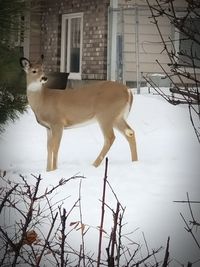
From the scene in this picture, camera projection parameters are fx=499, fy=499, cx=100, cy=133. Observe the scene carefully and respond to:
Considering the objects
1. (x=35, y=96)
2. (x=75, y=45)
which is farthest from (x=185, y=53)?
(x=75, y=45)

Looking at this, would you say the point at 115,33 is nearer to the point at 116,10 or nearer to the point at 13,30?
the point at 116,10

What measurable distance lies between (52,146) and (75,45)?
688 millimetres

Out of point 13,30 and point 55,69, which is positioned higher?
point 13,30

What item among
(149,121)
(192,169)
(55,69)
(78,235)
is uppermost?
(55,69)

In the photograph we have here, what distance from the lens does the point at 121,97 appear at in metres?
1.69

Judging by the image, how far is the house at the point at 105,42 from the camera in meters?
1.80

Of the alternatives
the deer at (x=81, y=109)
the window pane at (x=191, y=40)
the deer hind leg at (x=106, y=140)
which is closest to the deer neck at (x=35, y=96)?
the deer at (x=81, y=109)

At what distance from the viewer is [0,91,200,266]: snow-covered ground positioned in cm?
137

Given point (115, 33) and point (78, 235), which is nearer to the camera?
point (78, 235)

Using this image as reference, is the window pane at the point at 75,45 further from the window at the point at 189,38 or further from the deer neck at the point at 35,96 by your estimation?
the window at the point at 189,38

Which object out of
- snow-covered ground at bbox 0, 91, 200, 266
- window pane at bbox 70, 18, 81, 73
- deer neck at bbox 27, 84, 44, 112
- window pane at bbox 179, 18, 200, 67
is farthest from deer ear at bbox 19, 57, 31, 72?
window pane at bbox 70, 18, 81, 73

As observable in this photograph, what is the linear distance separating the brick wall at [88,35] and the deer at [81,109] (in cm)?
10

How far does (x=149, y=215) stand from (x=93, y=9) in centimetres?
88

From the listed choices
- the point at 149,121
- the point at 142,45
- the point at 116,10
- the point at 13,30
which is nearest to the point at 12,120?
the point at 13,30
